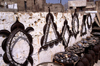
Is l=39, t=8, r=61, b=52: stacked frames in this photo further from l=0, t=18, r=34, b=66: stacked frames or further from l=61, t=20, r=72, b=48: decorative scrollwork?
l=0, t=18, r=34, b=66: stacked frames

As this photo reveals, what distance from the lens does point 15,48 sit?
1832 mm

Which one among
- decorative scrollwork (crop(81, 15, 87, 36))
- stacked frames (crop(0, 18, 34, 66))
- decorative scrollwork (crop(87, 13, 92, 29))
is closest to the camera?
stacked frames (crop(0, 18, 34, 66))

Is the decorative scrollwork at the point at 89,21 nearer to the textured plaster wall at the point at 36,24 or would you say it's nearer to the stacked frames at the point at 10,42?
the textured plaster wall at the point at 36,24

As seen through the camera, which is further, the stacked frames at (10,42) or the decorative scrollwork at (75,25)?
the decorative scrollwork at (75,25)

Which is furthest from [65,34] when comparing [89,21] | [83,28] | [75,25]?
[89,21]

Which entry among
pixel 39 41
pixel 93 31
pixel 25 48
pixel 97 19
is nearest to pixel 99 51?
pixel 93 31

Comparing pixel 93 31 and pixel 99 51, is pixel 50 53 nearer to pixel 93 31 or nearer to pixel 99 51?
pixel 99 51

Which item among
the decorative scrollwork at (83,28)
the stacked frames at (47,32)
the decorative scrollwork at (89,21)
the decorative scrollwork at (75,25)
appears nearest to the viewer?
the stacked frames at (47,32)

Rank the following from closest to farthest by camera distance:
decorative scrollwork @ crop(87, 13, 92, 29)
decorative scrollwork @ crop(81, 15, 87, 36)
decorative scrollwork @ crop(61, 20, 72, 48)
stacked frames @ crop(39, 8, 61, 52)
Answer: stacked frames @ crop(39, 8, 61, 52)
decorative scrollwork @ crop(61, 20, 72, 48)
decorative scrollwork @ crop(81, 15, 87, 36)
decorative scrollwork @ crop(87, 13, 92, 29)

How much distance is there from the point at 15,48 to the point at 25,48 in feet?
0.76

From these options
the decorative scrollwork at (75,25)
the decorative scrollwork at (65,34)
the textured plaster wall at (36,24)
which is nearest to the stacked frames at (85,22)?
the decorative scrollwork at (75,25)

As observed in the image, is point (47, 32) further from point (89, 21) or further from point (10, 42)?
point (89, 21)

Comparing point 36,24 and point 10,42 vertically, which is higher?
point 36,24

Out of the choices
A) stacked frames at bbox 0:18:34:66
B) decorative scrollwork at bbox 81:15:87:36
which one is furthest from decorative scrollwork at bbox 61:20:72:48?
stacked frames at bbox 0:18:34:66
